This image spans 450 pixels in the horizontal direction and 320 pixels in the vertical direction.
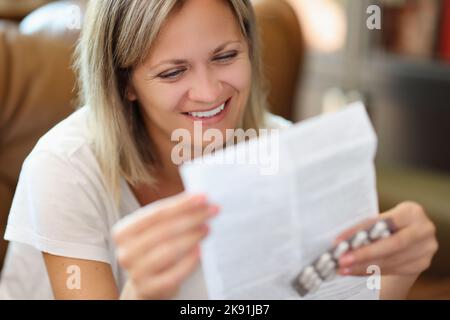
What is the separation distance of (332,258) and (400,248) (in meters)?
0.09

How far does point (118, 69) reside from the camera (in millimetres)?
1045

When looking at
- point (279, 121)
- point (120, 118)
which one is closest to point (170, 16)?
point (120, 118)

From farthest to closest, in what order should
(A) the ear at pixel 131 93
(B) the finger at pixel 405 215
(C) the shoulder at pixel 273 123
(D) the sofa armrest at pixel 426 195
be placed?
1. (D) the sofa armrest at pixel 426 195
2. (C) the shoulder at pixel 273 123
3. (A) the ear at pixel 131 93
4. (B) the finger at pixel 405 215

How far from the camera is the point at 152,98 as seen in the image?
3.35 ft

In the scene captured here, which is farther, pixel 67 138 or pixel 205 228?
pixel 67 138

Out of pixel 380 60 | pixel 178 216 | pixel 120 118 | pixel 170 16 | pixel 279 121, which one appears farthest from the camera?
pixel 380 60

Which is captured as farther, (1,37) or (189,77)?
(1,37)

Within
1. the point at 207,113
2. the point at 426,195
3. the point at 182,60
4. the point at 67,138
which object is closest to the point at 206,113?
Answer: the point at 207,113

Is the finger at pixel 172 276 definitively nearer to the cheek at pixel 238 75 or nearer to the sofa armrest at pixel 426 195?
the cheek at pixel 238 75

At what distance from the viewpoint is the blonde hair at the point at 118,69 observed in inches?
37.8

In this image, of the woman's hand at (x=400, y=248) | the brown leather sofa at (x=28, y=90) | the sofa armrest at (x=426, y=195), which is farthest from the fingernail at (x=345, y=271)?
Answer: the sofa armrest at (x=426, y=195)

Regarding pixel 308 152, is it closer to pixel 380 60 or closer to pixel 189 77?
pixel 189 77

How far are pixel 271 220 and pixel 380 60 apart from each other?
1.99 m

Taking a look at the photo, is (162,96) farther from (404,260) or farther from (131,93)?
(404,260)
